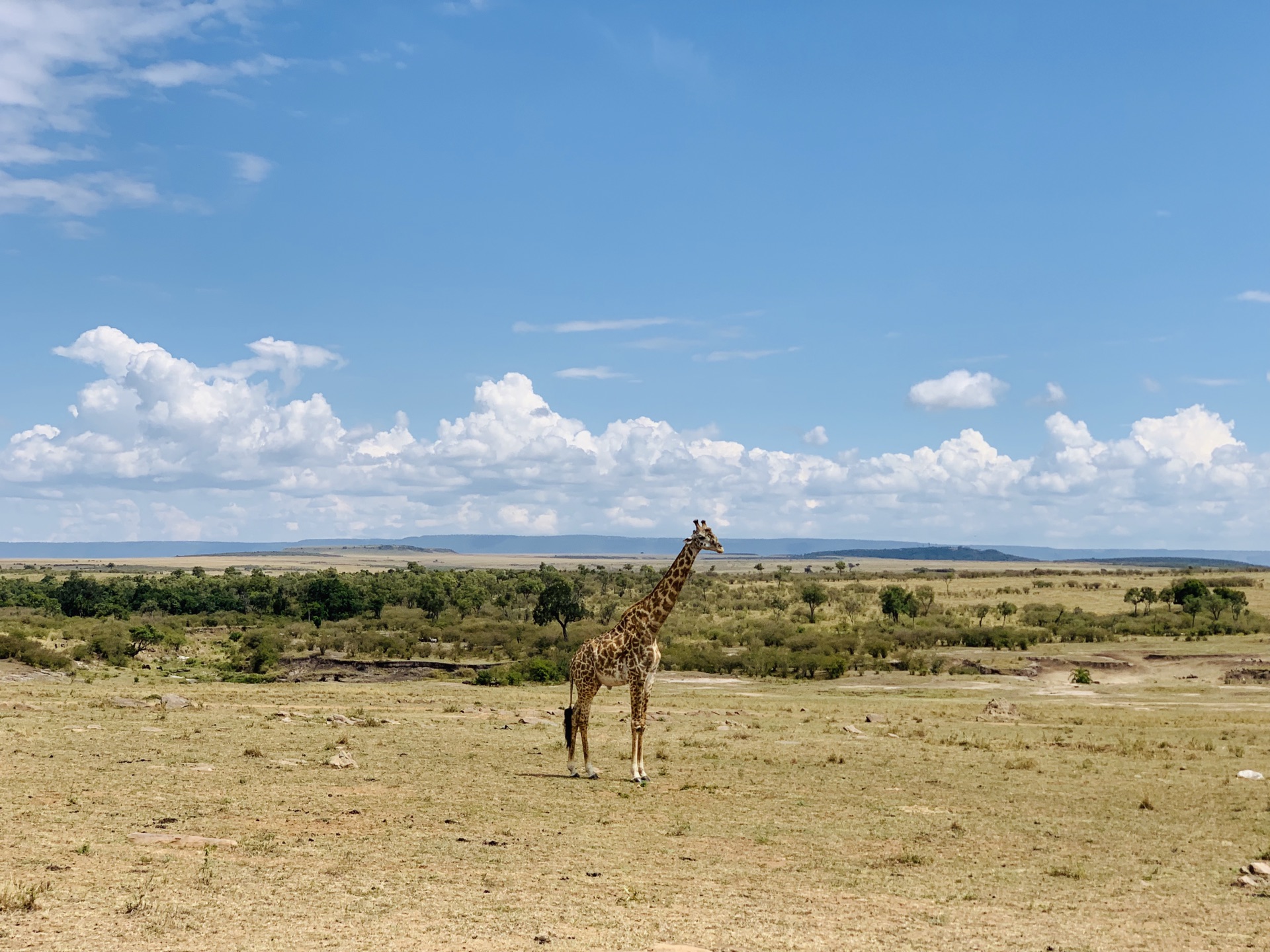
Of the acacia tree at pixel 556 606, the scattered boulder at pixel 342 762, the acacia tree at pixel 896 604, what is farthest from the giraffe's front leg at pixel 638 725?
the acacia tree at pixel 896 604

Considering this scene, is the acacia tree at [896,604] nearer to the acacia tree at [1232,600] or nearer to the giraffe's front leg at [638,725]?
the acacia tree at [1232,600]

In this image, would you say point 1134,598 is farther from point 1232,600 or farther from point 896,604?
point 896,604

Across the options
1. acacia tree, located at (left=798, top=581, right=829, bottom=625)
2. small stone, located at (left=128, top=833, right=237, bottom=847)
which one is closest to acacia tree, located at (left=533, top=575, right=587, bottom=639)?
acacia tree, located at (left=798, top=581, right=829, bottom=625)

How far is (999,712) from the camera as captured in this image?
34.6 metres

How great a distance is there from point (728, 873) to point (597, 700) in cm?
2540

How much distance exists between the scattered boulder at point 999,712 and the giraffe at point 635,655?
17.3 m

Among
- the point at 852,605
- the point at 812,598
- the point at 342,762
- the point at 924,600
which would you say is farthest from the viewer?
the point at 924,600

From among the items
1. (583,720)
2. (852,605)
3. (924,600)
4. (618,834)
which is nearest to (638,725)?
(583,720)

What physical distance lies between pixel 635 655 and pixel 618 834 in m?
5.11

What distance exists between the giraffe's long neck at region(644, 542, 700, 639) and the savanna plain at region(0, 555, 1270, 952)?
2.90 meters

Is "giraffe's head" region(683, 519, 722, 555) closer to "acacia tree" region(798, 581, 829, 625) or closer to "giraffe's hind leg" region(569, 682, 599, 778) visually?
"giraffe's hind leg" region(569, 682, 599, 778)

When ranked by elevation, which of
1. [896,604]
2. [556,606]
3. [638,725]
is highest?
[638,725]

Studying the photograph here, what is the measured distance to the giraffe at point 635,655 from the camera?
20.2m

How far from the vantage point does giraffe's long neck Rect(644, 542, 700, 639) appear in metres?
20.4
